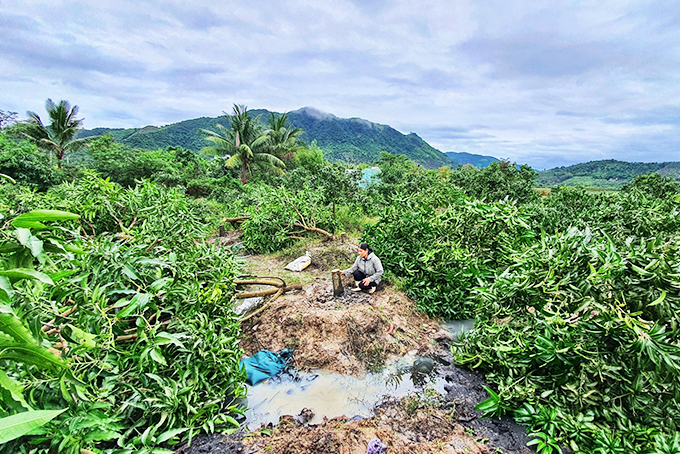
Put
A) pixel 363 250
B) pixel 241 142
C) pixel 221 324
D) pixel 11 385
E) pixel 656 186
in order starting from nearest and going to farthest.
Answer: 1. pixel 11 385
2. pixel 221 324
3. pixel 363 250
4. pixel 656 186
5. pixel 241 142

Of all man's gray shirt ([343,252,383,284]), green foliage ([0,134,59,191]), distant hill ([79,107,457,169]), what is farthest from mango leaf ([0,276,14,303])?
distant hill ([79,107,457,169])

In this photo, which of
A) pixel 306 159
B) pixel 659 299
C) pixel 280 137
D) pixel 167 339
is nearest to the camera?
pixel 167 339

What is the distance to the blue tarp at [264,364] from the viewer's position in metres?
3.52

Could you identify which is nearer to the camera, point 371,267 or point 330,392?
point 330,392

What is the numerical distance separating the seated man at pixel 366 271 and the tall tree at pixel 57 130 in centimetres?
2129

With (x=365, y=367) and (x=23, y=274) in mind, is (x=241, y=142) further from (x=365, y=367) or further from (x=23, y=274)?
(x=23, y=274)

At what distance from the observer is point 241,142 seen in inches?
776

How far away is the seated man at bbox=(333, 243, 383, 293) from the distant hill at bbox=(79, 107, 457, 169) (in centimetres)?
3260

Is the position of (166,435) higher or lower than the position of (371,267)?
lower

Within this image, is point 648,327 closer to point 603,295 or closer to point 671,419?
point 603,295

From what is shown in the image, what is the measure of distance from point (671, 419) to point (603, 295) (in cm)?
94

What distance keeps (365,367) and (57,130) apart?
24.3 m

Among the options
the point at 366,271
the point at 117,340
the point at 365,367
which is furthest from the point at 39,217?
the point at 366,271

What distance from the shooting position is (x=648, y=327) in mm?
2318
